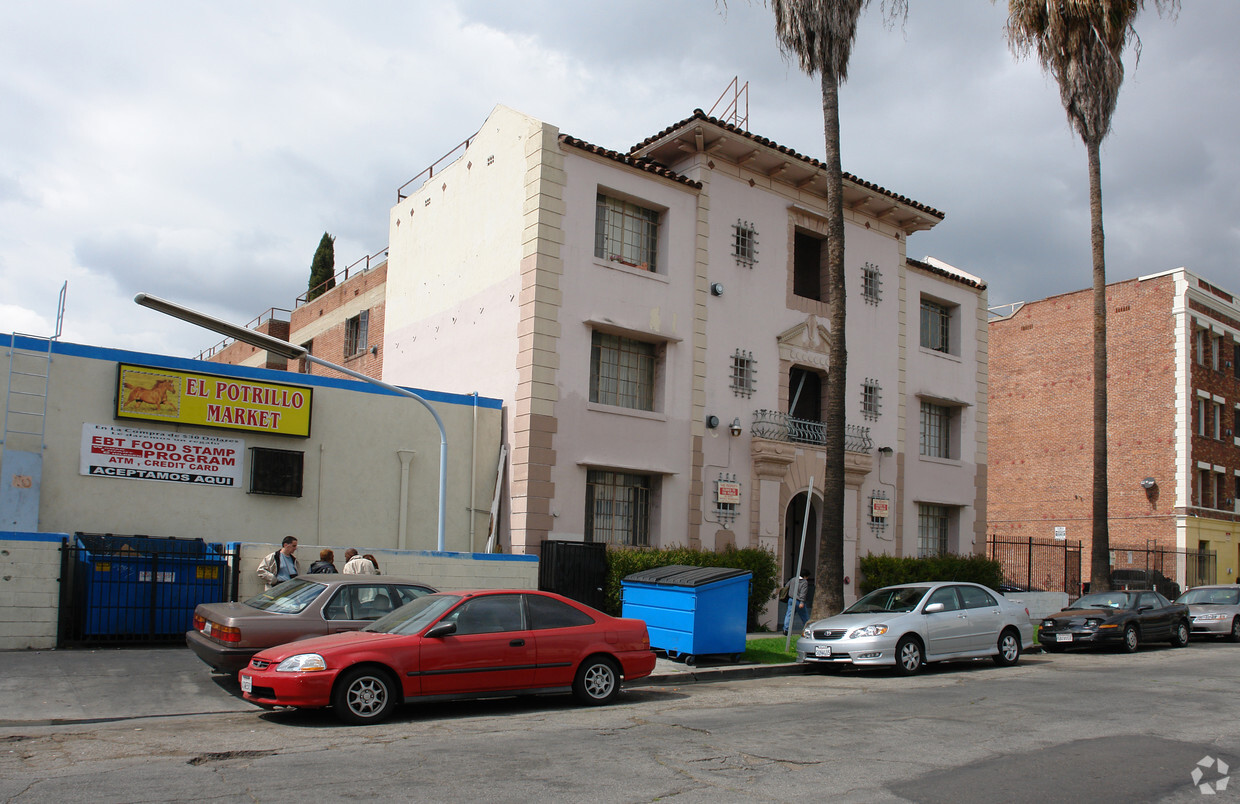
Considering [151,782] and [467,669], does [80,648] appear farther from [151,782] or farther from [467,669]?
[151,782]

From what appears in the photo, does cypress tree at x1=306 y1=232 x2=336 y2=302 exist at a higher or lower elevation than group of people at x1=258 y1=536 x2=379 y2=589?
higher

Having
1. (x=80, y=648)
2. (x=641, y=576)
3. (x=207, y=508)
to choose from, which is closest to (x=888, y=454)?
(x=641, y=576)

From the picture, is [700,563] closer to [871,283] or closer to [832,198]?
[832,198]

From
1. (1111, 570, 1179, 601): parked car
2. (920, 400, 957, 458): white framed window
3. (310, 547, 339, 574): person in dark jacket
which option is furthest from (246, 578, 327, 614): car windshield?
(1111, 570, 1179, 601): parked car

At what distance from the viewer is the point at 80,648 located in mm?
13945

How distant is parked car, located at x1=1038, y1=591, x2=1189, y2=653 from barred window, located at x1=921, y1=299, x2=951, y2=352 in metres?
8.89

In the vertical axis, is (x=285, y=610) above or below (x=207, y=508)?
below

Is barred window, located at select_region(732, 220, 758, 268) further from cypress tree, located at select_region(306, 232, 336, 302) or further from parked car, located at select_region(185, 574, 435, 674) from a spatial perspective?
cypress tree, located at select_region(306, 232, 336, 302)

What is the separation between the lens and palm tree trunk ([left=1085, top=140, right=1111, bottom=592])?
2461cm

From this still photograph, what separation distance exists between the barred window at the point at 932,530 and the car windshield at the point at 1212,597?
5.73 m

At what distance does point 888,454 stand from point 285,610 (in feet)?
55.9

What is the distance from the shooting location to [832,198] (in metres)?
18.9

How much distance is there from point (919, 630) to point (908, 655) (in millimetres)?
417

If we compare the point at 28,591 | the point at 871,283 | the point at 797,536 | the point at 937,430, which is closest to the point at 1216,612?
the point at 937,430
